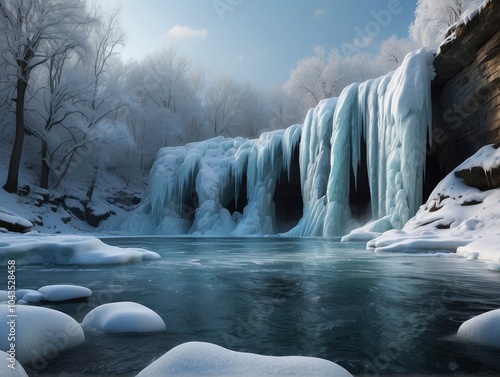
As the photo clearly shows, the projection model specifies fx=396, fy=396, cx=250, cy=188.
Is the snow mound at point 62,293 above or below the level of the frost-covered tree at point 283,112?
below

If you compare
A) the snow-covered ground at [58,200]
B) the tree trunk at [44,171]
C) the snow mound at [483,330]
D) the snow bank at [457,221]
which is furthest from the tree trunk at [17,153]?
the snow mound at [483,330]

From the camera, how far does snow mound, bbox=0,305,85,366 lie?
179 cm

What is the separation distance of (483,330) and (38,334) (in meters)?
2.20

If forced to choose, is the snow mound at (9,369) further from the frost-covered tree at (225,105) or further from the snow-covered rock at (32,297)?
the frost-covered tree at (225,105)

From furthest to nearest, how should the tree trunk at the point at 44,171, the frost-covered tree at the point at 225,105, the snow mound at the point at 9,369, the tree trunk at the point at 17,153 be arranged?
the frost-covered tree at the point at 225,105, the tree trunk at the point at 44,171, the tree trunk at the point at 17,153, the snow mound at the point at 9,369

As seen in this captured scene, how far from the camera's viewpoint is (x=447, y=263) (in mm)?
5234

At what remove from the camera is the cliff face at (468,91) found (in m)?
9.20

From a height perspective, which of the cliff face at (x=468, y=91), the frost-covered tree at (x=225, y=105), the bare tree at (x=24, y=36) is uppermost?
the frost-covered tree at (x=225, y=105)

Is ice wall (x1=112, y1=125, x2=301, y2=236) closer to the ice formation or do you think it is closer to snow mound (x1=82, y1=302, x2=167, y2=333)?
the ice formation

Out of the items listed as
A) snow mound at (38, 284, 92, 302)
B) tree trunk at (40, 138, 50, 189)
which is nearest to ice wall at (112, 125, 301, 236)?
A: tree trunk at (40, 138, 50, 189)

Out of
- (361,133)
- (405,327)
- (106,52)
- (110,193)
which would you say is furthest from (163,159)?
(405,327)

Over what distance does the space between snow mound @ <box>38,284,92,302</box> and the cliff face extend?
9.18m

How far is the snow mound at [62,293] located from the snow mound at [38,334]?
1038 mm

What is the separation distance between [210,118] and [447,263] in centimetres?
3074
